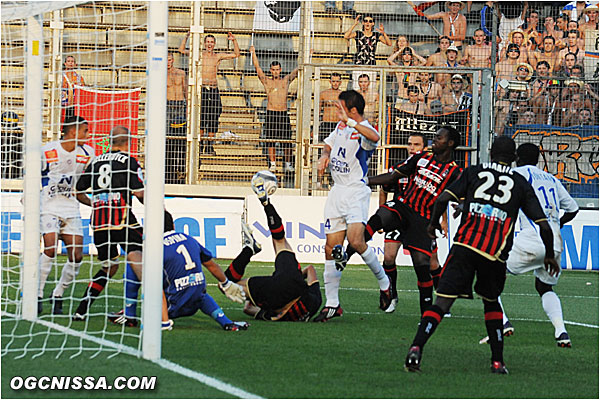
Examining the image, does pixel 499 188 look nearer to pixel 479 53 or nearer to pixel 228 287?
pixel 228 287

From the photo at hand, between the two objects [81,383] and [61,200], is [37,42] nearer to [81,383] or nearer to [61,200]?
[61,200]

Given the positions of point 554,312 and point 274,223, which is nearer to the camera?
point 554,312

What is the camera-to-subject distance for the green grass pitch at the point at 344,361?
5.35 meters

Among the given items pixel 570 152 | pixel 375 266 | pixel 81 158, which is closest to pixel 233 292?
pixel 375 266

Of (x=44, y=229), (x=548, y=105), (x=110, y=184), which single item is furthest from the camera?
(x=548, y=105)

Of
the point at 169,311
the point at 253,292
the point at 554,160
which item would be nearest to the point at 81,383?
the point at 169,311

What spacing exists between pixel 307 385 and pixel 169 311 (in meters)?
2.48

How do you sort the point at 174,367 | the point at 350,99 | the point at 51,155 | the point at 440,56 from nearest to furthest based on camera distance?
the point at 174,367, the point at 350,99, the point at 51,155, the point at 440,56

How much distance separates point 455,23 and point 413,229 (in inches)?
358

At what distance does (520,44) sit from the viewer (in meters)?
16.5

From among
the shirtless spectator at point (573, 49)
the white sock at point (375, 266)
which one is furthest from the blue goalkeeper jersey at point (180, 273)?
the shirtless spectator at point (573, 49)

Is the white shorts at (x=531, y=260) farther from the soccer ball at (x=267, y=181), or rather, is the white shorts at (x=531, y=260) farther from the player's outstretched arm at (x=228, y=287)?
the player's outstretched arm at (x=228, y=287)

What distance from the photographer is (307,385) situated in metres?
5.38

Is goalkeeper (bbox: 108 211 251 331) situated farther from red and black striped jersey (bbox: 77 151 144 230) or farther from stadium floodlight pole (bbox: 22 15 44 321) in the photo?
stadium floodlight pole (bbox: 22 15 44 321)
